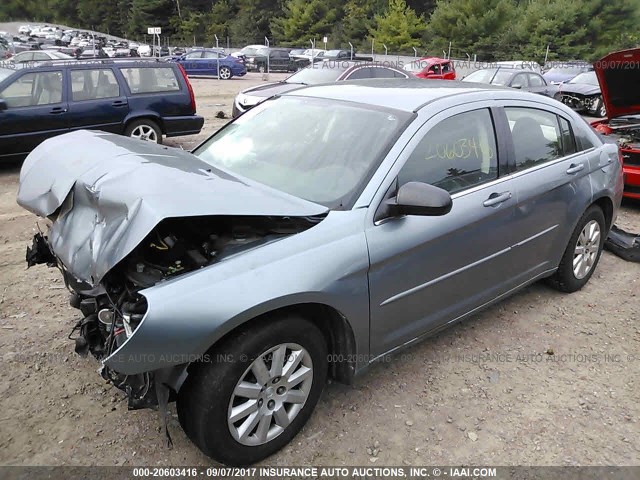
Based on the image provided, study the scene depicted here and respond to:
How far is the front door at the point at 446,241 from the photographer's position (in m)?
2.71

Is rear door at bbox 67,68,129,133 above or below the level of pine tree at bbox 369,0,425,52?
below

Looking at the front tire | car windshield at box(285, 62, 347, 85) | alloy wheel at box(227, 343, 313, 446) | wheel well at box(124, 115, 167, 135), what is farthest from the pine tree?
alloy wheel at box(227, 343, 313, 446)

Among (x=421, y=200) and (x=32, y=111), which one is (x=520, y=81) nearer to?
(x=32, y=111)

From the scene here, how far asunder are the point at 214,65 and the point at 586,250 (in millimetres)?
26708

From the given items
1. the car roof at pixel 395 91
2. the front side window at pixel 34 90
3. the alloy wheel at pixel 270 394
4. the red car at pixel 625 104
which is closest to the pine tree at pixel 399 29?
the red car at pixel 625 104

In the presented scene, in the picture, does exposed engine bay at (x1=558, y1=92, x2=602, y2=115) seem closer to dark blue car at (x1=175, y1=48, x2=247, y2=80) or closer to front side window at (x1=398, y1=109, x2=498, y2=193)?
front side window at (x1=398, y1=109, x2=498, y2=193)

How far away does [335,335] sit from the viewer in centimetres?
266

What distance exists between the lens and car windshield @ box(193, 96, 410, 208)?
2.80 m

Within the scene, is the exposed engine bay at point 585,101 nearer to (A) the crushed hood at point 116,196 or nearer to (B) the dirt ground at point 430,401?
(B) the dirt ground at point 430,401

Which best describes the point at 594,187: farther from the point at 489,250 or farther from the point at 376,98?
the point at 376,98

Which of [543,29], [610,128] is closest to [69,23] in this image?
[543,29]

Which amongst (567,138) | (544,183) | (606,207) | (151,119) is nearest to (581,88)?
(151,119)

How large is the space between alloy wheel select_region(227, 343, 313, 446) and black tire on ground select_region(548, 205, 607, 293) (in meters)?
2.55

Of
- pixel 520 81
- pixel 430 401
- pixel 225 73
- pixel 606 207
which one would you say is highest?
pixel 520 81
